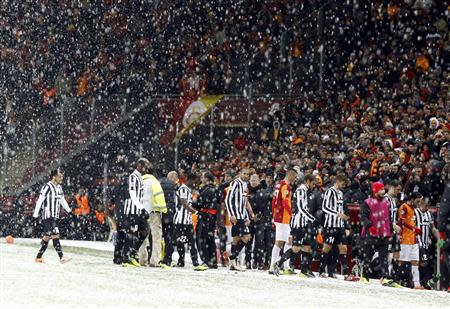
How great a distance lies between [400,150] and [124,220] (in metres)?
5.29

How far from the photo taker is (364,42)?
3183 centimetres

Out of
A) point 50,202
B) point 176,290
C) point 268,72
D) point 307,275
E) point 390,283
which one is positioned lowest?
point 176,290

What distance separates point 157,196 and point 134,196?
0.65 meters

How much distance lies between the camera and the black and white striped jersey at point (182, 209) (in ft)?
78.0

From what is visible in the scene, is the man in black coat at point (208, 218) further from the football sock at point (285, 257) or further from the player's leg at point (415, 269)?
the player's leg at point (415, 269)

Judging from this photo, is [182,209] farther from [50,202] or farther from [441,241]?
[441,241]

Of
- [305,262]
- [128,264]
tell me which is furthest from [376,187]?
[128,264]

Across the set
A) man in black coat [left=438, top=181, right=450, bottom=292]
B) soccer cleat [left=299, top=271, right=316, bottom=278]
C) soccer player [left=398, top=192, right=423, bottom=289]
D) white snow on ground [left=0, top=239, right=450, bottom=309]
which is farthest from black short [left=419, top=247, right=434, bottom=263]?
soccer cleat [left=299, top=271, right=316, bottom=278]

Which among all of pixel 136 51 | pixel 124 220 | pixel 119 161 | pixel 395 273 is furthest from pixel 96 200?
pixel 395 273

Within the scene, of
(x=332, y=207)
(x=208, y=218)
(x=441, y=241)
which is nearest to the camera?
(x=441, y=241)

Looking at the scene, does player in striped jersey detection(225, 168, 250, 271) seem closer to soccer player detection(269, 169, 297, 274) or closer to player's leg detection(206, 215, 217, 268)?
player's leg detection(206, 215, 217, 268)

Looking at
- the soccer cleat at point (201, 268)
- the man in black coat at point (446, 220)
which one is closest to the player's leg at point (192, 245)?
the soccer cleat at point (201, 268)

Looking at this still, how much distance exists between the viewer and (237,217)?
23.2 m

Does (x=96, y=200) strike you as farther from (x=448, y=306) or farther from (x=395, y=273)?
(x=448, y=306)
